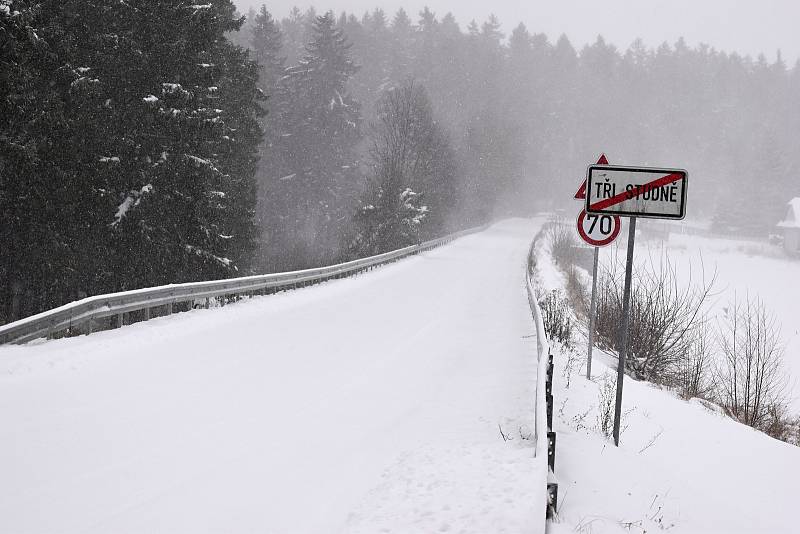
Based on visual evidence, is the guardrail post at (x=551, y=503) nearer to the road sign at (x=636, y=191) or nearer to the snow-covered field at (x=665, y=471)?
the snow-covered field at (x=665, y=471)

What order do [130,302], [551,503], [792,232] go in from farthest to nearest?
[792,232] < [130,302] < [551,503]

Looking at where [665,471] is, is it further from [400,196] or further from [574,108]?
[574,108]

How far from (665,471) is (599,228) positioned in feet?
11.9

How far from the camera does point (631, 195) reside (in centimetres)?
748

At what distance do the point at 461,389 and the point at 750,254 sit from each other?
208ft

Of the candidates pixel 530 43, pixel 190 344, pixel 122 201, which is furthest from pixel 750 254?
pixel 530 43

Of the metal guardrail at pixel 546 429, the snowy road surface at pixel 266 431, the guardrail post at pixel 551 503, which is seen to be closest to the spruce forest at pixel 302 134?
the snowy road surface at pixel 266 431

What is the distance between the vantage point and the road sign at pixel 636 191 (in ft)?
23.7

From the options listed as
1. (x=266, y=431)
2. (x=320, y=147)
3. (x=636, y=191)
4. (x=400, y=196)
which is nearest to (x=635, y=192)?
(x=636, y=191)

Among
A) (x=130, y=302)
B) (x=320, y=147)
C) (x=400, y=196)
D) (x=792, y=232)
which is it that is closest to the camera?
(x=130, y=302)

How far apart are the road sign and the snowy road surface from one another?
2.88 m

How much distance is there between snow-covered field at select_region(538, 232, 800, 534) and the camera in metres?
5.96

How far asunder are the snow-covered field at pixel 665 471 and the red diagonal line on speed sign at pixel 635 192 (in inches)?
112

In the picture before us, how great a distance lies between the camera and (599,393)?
10.6 meters
